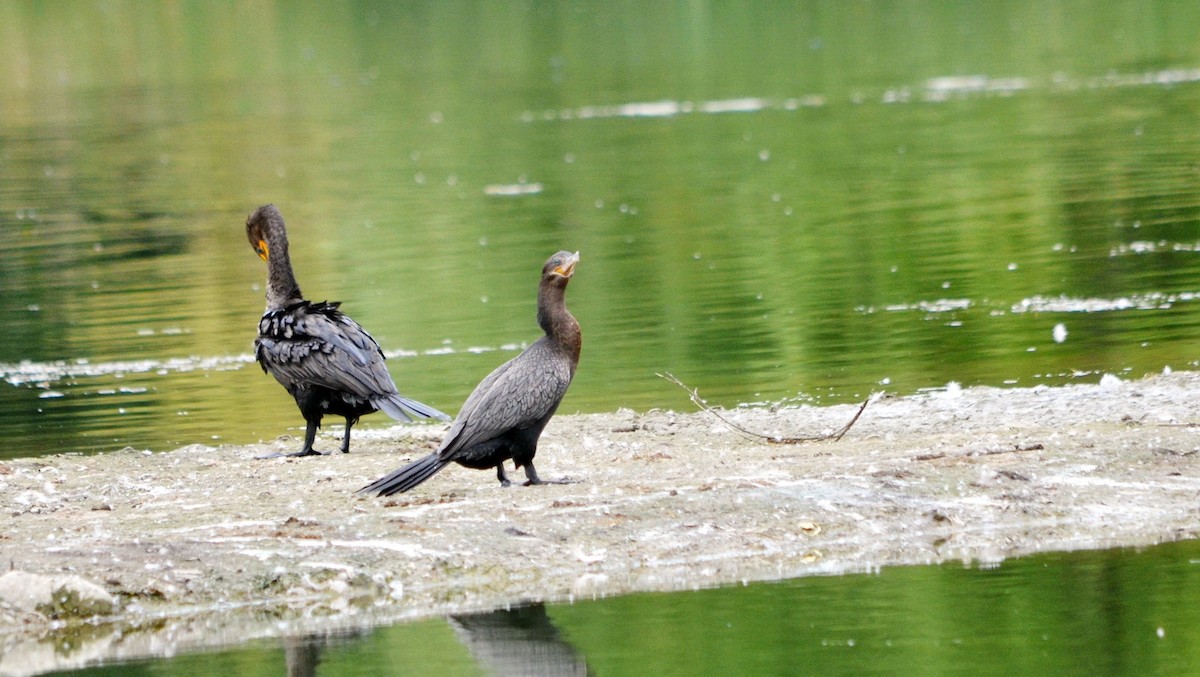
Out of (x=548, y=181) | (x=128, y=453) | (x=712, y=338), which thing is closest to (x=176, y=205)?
(x=548, y=181)

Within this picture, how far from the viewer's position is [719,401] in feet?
43.9

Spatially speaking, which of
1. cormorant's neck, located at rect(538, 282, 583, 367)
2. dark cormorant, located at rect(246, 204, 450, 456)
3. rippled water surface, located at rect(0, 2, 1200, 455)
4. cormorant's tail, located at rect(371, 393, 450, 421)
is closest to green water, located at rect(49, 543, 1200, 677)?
cormorant's neck, located at rect(538, 282, 583, 367)

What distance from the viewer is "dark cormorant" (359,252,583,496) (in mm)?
9766

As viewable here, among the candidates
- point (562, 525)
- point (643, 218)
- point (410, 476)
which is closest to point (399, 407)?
point (410, 476)

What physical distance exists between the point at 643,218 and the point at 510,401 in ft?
48.1

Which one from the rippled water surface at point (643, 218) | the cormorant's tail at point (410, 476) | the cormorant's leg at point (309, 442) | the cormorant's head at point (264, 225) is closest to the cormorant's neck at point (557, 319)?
the cormorant's tail at point (410, 476)

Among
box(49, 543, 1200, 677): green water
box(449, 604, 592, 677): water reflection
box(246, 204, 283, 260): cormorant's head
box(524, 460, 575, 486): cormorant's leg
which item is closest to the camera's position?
box(49, 543, 1200, 677): green water

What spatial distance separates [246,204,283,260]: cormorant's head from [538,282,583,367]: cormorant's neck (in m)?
3.42

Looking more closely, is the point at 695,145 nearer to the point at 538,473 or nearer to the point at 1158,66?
the point at 1158,66

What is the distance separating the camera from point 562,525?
918cm

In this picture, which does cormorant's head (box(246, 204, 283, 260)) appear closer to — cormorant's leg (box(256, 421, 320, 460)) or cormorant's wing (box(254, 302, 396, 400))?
cormorant's wing (box(254, 302, 396, 400))

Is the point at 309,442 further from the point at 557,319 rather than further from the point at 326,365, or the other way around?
the point at 557,319

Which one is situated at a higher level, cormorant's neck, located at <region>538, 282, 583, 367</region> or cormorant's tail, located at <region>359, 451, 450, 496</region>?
cormorant's neck, located at <region>538, 282, 583, 367</region>

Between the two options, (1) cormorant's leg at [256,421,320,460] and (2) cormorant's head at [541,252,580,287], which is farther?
(1) cormorant's leg at [256,421,320,460]
